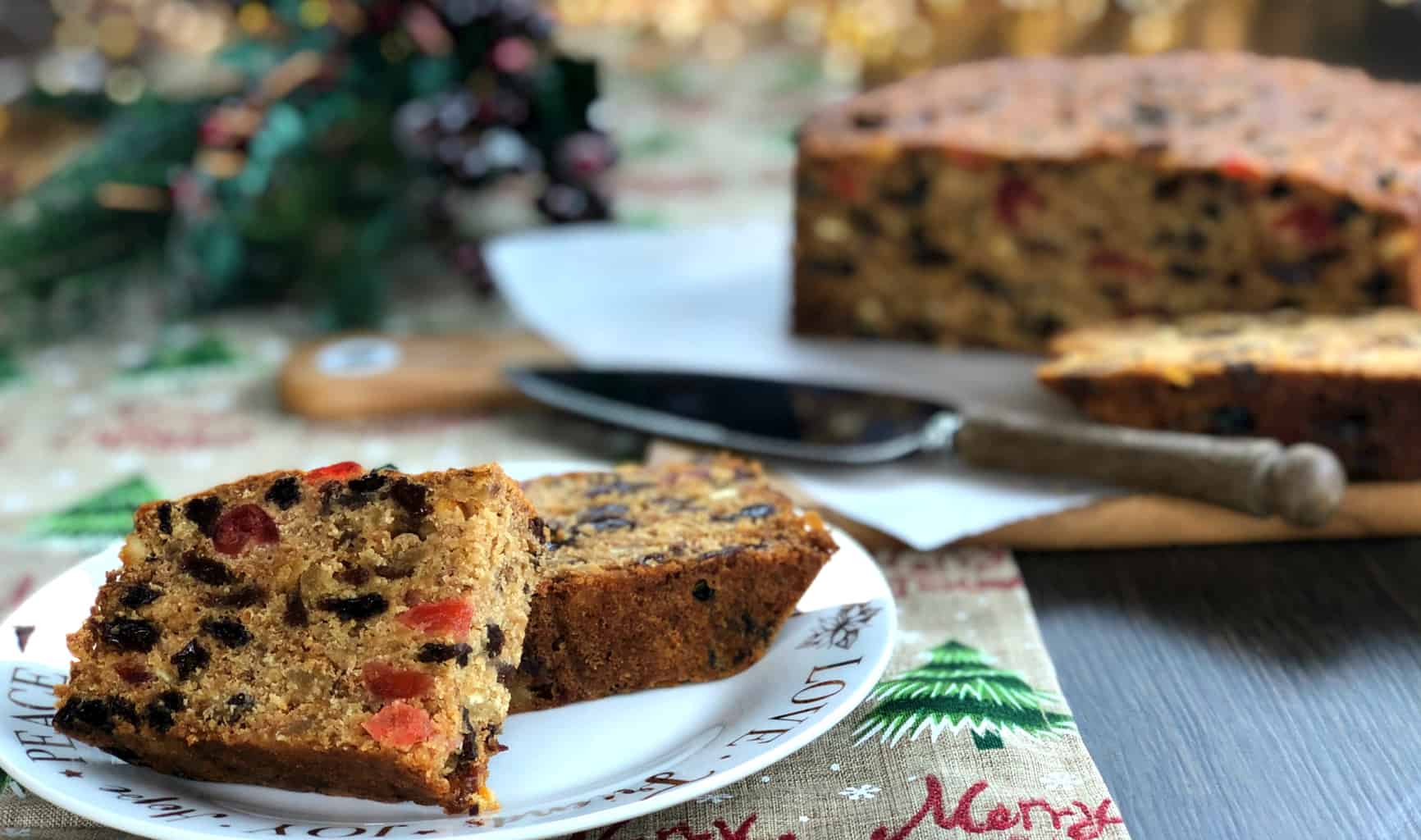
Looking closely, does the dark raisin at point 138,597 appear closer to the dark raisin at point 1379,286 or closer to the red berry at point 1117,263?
the red berry at point 1117,263

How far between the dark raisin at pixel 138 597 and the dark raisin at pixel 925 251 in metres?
2.04

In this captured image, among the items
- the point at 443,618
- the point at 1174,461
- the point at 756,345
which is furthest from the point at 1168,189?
the point at 443,618

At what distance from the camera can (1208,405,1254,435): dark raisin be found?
2.52m

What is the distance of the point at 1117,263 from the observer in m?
3.11

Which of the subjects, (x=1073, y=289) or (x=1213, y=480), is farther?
(x=1073, y=289)

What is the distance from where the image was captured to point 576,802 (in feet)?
4.88

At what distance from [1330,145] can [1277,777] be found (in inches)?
68.8

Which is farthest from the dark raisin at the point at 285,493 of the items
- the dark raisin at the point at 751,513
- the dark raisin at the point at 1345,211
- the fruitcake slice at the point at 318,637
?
the dark raisin at the point at 1345,211

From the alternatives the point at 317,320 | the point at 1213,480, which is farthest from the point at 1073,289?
the point at 317,320

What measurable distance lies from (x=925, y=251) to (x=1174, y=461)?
1.02 metres

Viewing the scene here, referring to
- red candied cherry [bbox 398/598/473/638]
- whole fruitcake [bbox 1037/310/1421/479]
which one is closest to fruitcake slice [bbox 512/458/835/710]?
red candied cherry [bbox 398/598/473/638]

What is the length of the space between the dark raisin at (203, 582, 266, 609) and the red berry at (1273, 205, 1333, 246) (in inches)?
87.6

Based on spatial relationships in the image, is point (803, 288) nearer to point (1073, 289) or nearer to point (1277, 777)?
point (1073, 289)

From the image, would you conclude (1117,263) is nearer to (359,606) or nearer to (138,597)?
(359,606)
